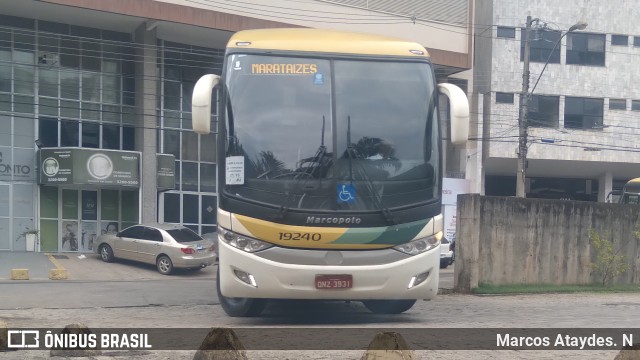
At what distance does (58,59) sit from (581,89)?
86.5 feet

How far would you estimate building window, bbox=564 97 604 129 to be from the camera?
128ft

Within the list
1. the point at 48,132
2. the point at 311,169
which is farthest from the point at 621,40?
the point at 311,169

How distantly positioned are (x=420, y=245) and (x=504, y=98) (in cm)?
3094

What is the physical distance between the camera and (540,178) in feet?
139

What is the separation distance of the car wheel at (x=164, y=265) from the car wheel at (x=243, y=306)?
12.8 meters

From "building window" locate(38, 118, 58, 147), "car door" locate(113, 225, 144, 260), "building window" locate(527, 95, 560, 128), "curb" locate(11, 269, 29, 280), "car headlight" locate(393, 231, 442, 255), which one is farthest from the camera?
"building window" locate(527, 95, 560, 128)

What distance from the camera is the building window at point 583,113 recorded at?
3906cm

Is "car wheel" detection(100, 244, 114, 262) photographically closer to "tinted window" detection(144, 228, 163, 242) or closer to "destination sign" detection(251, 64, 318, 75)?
"tinted window" detection(144, 228, 163, 242)

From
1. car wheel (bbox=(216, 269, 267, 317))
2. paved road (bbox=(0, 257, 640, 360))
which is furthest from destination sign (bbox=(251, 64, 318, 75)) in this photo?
paved road (bbox=(0, 257, 640, 360))

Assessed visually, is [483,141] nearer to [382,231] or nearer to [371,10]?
[371,10]

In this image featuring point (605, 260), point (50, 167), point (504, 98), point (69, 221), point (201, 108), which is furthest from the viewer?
point (504, 98)

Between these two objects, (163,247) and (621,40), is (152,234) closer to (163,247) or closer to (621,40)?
(163,247)

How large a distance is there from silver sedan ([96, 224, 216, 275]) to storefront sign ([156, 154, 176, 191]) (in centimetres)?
521

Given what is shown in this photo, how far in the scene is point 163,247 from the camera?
23.4 meters
